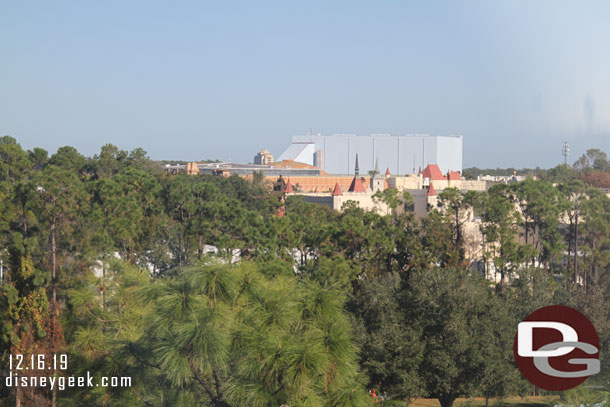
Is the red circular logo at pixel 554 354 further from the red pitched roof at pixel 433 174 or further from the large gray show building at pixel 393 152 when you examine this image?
the large gray show building at pixel 393 152

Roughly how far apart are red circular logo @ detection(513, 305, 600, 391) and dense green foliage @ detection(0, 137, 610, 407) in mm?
2655

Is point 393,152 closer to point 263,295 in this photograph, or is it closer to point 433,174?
point 433,174

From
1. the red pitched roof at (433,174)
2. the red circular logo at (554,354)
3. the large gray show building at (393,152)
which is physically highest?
the large gray show building at (393,152)

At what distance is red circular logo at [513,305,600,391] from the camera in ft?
45.8

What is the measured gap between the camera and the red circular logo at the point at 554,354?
14.0 meters

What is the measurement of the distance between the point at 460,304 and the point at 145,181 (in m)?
24.8

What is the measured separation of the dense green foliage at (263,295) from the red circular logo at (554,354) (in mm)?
2655

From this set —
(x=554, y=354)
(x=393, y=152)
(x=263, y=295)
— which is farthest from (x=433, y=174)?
(x=263, y=295)

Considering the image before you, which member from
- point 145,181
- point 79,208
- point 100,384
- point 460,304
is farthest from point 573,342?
point 145,181

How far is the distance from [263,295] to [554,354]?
7103 mm

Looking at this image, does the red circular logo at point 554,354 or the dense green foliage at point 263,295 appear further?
the red circular logo at point 554,354

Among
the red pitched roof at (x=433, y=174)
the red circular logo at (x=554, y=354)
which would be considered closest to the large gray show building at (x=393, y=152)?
the red pitched roof at (x=433, y=174)

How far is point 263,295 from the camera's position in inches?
352

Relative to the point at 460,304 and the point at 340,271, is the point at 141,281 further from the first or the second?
the point at 340,271
